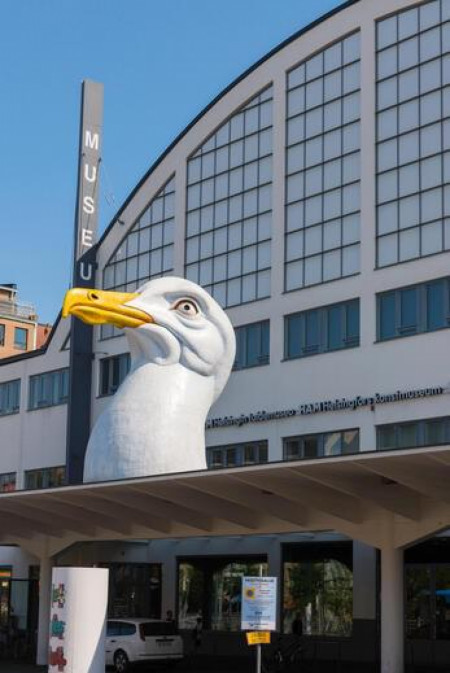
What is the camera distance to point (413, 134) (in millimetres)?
38469

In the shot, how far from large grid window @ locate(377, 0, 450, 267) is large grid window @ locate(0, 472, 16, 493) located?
892 inches

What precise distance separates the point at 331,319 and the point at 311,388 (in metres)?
2.43

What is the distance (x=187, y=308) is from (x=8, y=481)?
25.6 m

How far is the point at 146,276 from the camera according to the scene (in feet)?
158

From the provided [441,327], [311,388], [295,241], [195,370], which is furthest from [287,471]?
[295,241]

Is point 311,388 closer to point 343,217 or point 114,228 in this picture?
point 343,217

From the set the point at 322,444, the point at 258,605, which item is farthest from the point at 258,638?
the point at 322,444

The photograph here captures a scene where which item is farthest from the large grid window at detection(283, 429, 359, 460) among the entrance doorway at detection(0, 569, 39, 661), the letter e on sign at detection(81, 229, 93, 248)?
the letter e on sign at detection(81, 229, 93, 248)

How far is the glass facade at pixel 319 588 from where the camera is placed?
3897 cm

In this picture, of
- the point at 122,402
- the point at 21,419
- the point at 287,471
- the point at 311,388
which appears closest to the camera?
the point at 287,471

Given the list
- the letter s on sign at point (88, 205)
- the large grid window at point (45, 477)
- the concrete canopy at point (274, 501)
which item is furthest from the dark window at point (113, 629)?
the letter s on sign at point (88, 205)

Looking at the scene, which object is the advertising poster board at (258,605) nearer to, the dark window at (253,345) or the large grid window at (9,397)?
the dark window at (253,345)

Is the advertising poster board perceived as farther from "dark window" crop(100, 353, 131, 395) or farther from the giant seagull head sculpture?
"dark window" crop(100, 353, 131, 395)

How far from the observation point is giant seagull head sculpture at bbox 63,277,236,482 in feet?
99.0
